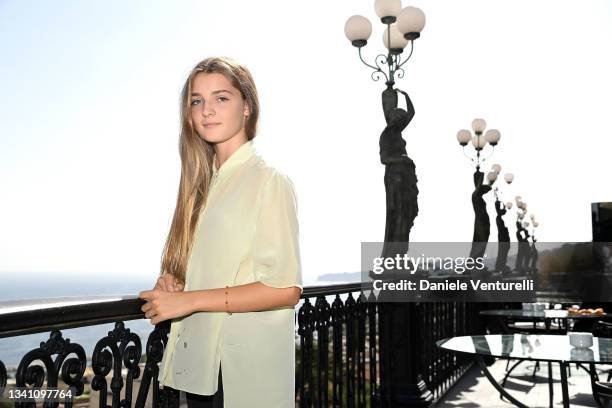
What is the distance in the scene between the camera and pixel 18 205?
11688cm

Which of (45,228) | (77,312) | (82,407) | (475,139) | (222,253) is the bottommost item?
(82,407)

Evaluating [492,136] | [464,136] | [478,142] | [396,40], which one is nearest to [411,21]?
[396,40]

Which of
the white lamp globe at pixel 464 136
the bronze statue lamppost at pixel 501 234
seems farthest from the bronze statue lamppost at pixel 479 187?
the bronze statue lamppost at pixel 501 234

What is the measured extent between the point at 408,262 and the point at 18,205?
12945 centimetres

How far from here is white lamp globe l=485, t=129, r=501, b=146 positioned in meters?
10.9

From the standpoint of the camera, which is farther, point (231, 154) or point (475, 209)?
point (475, 209)

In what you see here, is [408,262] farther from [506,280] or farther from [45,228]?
[45,228]

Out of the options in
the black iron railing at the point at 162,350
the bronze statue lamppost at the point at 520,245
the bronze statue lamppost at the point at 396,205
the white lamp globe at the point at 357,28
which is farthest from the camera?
the bronze statue lamppost at the point at 520,245

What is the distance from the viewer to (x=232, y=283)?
128 centimetres

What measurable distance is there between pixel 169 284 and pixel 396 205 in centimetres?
393

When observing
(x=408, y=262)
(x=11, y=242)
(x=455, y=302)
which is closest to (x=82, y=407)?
(x=408, y=262)

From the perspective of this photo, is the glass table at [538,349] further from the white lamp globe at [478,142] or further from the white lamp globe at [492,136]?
the white lamp globe at [492,136]

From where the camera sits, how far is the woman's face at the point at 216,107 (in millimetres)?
1405

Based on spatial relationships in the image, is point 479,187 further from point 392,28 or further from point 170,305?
point 170,305
